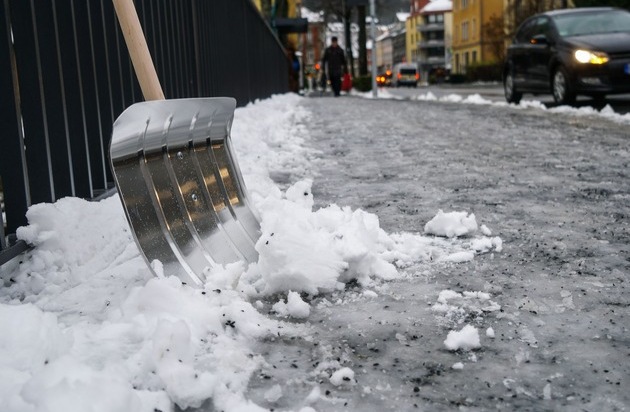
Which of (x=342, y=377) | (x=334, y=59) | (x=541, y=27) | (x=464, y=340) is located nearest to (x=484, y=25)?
(x=334, y=59)

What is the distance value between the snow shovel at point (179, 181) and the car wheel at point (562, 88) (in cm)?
872

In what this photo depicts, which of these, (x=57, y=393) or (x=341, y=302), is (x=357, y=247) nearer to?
(x=341, y=302)

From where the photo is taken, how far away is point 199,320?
185 centimetres

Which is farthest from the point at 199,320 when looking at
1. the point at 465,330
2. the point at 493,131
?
the point at 493,131

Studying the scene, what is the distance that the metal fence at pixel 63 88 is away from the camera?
2.45 metres

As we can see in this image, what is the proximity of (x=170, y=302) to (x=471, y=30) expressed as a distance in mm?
68655

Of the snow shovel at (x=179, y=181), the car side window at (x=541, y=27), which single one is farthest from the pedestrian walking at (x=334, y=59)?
the snow shovel at (x=179, y=181)

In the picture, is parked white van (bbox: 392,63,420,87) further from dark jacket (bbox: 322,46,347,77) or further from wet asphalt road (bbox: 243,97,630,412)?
wet asphalt road (bbox: 243,97,630,412)

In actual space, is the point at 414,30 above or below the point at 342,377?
above

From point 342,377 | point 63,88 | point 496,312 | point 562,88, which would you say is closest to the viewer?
point 342,377

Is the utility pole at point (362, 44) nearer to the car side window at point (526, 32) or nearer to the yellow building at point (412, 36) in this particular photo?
the car side window at point (526, 32)

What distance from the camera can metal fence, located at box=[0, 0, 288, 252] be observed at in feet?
8.03

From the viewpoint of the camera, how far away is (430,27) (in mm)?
100375

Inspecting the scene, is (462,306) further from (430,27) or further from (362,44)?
(430,27)
